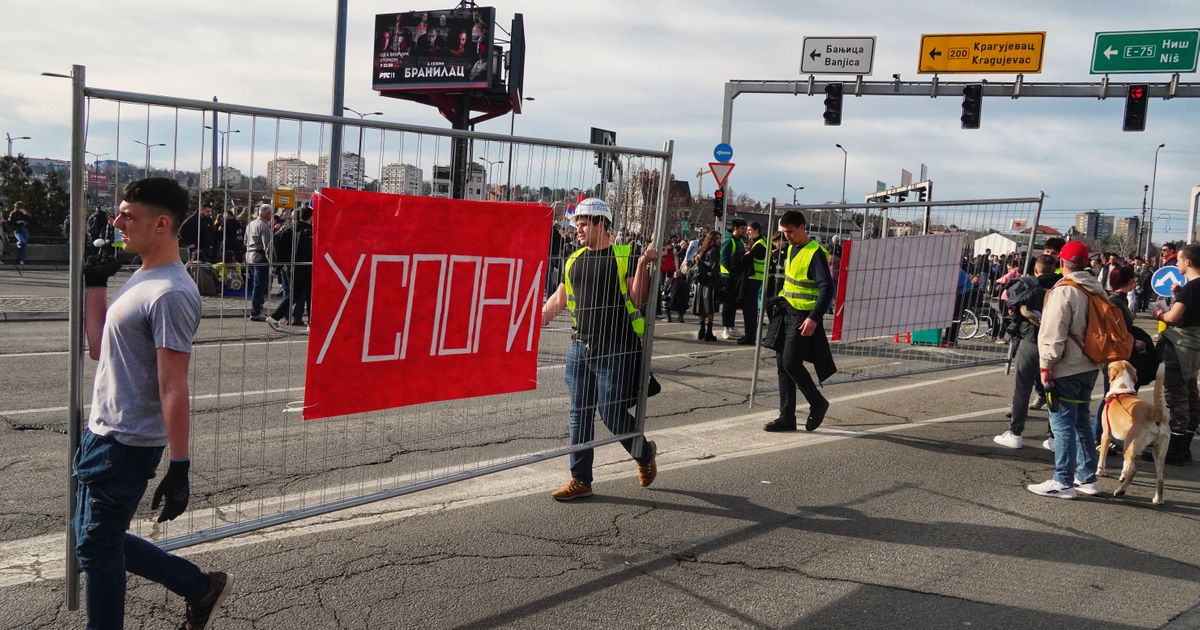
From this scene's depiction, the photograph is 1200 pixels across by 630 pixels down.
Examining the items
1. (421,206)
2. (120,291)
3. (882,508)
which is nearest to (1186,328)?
(882,508)

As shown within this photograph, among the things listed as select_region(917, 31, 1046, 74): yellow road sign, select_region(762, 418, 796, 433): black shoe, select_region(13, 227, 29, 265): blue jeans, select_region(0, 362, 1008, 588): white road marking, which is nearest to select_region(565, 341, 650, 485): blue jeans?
select_region(0, 362, 1008, 588): white road marking

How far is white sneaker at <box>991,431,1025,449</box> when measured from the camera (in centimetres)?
735

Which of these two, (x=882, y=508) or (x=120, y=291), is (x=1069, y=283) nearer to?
(x=882, y=508)

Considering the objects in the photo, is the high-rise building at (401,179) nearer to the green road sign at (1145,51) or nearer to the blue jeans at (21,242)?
the green road sign at (1145,51)

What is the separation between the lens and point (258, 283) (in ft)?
11.8

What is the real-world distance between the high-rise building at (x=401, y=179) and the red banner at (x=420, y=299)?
6 centimetres

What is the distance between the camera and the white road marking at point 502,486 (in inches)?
161

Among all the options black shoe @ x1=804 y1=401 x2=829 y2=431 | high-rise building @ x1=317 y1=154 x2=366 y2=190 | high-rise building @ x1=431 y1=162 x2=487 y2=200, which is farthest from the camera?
black shoe @ x1=804 y1=401 x2=829 y2=431

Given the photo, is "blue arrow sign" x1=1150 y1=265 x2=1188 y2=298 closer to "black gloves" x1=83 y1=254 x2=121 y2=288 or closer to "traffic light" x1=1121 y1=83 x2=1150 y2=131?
"traffic light" x1=1121 y1=83 x2=1150 y2=131

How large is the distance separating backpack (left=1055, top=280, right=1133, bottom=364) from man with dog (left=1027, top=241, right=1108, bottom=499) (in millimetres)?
Answer: 30

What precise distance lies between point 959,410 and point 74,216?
8.06m

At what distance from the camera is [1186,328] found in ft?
23.6

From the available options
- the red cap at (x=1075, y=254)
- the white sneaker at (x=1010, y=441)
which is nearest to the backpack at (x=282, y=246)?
the red cap at (x=1075, y=254)

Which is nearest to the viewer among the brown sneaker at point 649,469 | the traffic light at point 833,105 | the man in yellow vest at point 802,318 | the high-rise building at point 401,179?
the high-rise building at point 401,179
